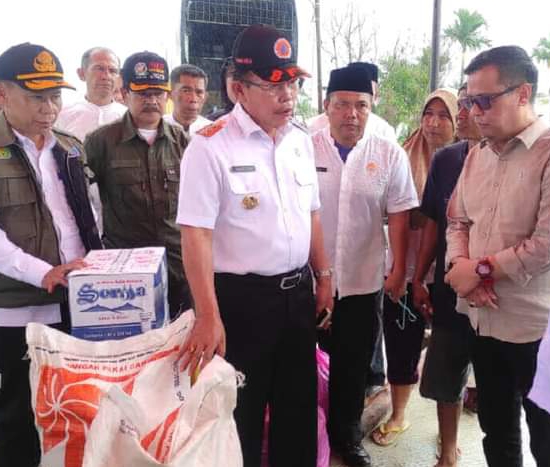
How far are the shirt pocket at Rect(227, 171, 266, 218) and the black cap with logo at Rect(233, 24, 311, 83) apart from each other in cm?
29

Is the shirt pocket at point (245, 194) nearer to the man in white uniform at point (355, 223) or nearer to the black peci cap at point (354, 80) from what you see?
the man in white uniform at point (355, 223)

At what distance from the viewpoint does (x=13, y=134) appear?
151 cm

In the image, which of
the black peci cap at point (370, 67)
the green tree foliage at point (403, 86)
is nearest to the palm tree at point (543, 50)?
the green tree foliage at point (403, 86)

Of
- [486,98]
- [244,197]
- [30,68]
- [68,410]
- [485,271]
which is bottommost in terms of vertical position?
[68,410]

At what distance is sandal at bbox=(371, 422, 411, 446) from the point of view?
86.1 inches

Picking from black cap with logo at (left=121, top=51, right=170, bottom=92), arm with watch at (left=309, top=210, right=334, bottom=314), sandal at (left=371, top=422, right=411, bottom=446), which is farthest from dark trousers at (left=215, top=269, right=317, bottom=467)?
black cap with logo at (left=121, top=51, right=170, bottom=92)

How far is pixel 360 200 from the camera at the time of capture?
1.93m

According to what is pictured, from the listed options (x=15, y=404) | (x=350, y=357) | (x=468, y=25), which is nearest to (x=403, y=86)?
(x=350, y=357)

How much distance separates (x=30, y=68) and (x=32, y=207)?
438 mm

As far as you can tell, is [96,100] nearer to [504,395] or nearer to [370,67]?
[370,67]

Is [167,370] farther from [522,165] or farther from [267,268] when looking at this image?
[522,165]

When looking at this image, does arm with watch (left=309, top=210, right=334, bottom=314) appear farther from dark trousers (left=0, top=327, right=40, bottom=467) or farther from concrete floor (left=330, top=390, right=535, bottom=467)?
dark trousers (left=0, top=327, right=40, bottom=467)

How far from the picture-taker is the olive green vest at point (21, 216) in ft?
4.87

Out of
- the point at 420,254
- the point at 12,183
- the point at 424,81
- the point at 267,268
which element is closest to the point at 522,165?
the point at 420,254
